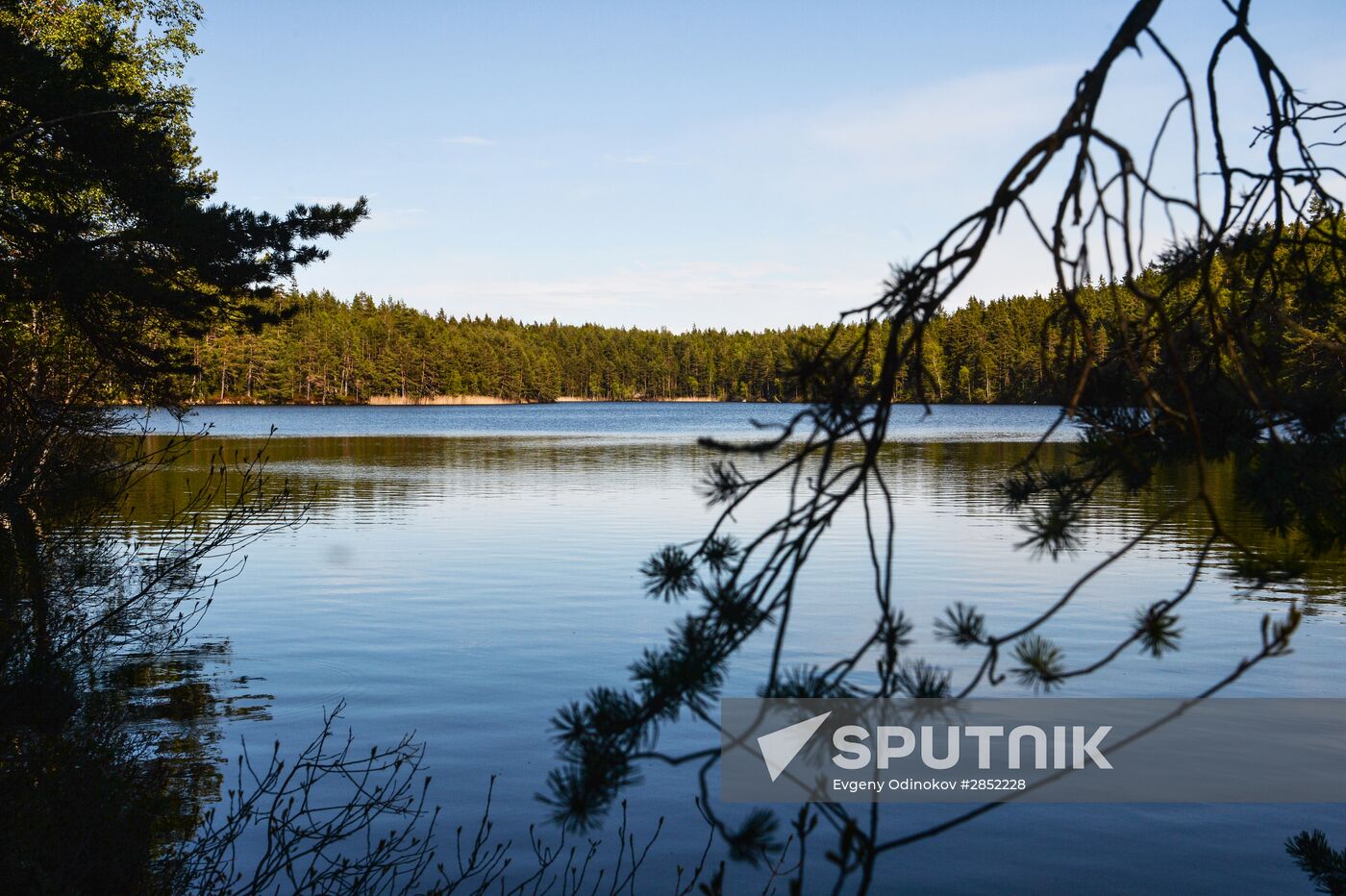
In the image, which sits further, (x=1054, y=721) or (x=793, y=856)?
(x=1054, y=721)

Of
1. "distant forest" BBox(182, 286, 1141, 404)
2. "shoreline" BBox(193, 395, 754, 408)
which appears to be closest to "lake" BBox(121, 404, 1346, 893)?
"distant forest" BBox(182, 286, 1141, 404)

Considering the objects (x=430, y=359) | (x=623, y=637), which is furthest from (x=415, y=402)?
(x=623, y=637)

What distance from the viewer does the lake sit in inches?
309

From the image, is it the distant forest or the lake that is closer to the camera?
the lake

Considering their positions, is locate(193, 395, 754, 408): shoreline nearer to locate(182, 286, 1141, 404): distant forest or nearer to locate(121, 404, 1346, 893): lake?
locate(182, 286, 1141, 404): distant forest

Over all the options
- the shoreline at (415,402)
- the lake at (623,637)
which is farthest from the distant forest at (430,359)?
the lake at (623,637)

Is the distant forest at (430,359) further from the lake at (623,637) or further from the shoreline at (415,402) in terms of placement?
the lake at (623,637)

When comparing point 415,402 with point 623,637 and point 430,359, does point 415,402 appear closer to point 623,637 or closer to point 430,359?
point 430,359

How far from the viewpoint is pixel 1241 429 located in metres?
3.09

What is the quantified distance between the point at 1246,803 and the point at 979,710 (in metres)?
2.42

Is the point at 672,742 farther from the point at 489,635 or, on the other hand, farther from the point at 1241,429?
the point at 1241,429

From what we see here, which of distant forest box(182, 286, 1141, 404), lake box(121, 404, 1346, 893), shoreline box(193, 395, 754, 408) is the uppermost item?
distant forest box(182, 286, 1141, 404)

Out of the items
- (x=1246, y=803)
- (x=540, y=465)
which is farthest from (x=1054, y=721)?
(x=540, y=465)

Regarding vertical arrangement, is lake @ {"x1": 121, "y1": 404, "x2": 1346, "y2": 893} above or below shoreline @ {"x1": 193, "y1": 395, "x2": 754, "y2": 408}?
below
